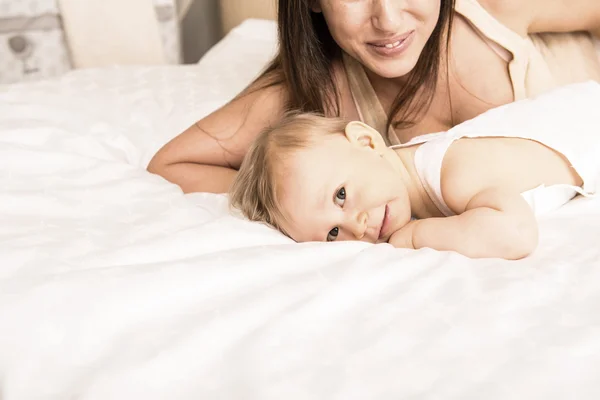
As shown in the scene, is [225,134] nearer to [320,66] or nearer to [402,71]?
[320,66]

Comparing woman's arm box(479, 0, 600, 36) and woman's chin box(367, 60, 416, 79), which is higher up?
woman's arm box(479, 0, 600, 36)

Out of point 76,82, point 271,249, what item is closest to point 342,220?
point 271,249

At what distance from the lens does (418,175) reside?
1.19m

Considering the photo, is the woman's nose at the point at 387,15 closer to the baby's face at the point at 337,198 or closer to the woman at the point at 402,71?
the woman at the point at 402,71

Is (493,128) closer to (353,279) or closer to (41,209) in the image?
(353,279)

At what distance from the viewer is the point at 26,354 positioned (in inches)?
27.2

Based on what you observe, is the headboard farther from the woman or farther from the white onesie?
the white onesie

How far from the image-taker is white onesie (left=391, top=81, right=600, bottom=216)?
44.1 inches

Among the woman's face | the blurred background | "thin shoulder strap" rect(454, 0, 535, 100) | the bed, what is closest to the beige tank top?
"thin shoulder strap" rect(454, 0, 535, 100)

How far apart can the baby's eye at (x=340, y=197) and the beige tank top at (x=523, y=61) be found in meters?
0.47

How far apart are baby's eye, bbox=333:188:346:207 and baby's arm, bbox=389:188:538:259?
12 centimetres

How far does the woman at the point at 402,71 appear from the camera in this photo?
132 centimetres

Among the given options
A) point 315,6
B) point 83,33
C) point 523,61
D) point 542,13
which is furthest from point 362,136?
point 83,33

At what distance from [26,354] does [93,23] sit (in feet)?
8.05
